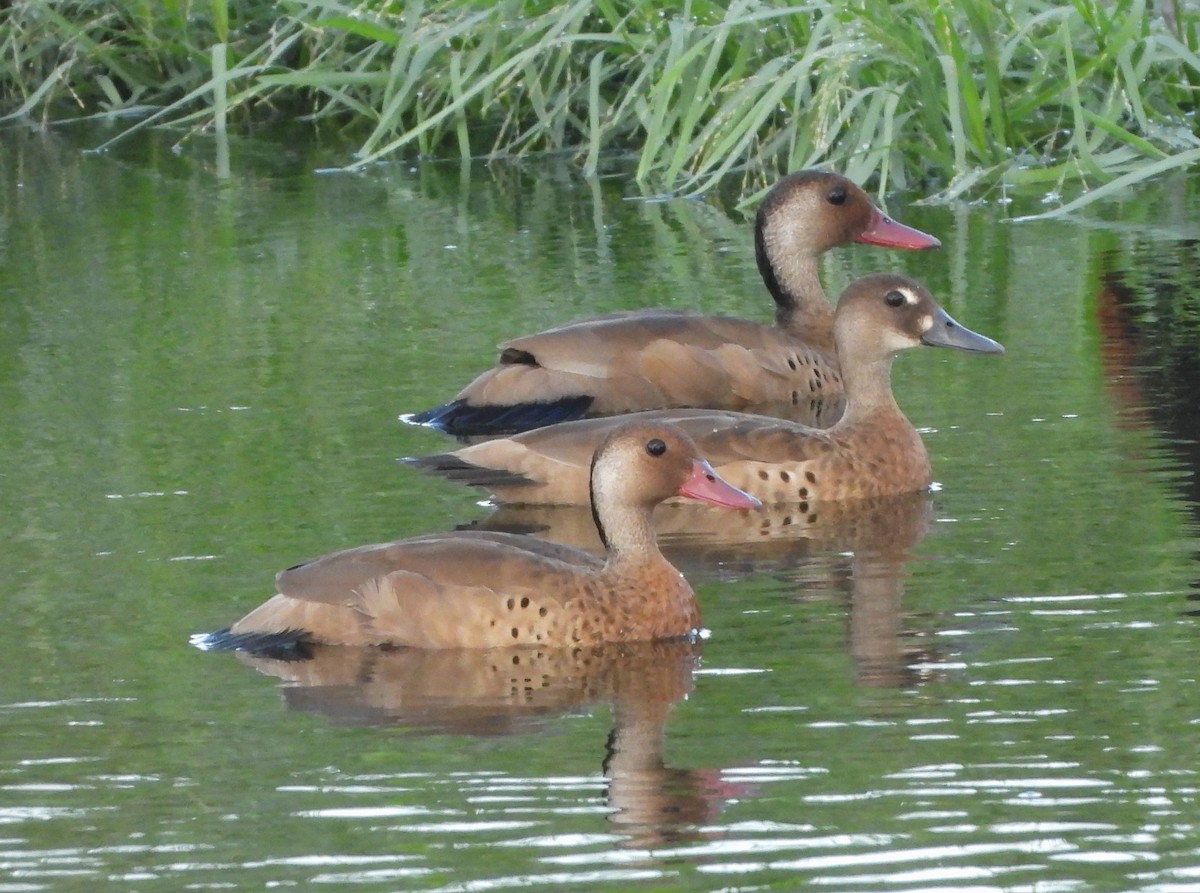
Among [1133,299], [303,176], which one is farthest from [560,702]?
[303,176]

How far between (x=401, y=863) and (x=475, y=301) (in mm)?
7368

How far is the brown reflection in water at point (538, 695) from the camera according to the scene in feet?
19.2

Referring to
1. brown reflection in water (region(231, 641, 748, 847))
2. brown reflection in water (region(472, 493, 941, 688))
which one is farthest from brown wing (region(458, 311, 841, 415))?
brown reflection in water (region(231, 641, 748, 847))

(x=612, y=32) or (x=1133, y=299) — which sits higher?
(x=612, y=32)

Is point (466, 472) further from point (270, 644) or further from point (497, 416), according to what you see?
point (270, 644)

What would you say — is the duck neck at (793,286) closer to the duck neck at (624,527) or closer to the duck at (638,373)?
the duck at (638,373)

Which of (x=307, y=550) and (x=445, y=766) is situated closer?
(x=445, y=766)

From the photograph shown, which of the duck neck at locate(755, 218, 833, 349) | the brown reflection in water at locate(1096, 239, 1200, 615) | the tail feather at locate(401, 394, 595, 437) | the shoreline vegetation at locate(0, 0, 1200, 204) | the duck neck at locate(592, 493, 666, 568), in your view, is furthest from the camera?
the shoreline vegetation at locate(0, 0, 1200, 204)

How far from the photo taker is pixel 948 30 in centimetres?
1425

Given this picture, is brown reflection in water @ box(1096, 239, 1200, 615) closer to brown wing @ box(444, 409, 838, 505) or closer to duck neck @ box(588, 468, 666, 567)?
brown wing @ box(444, 409, 838, 505)

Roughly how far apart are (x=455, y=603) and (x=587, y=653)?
1.15 feet

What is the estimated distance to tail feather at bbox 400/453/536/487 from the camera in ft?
30.0

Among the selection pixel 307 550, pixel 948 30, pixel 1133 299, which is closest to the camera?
pixel 307 550

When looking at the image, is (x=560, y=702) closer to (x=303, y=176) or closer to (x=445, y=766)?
(x=445, y=766)
